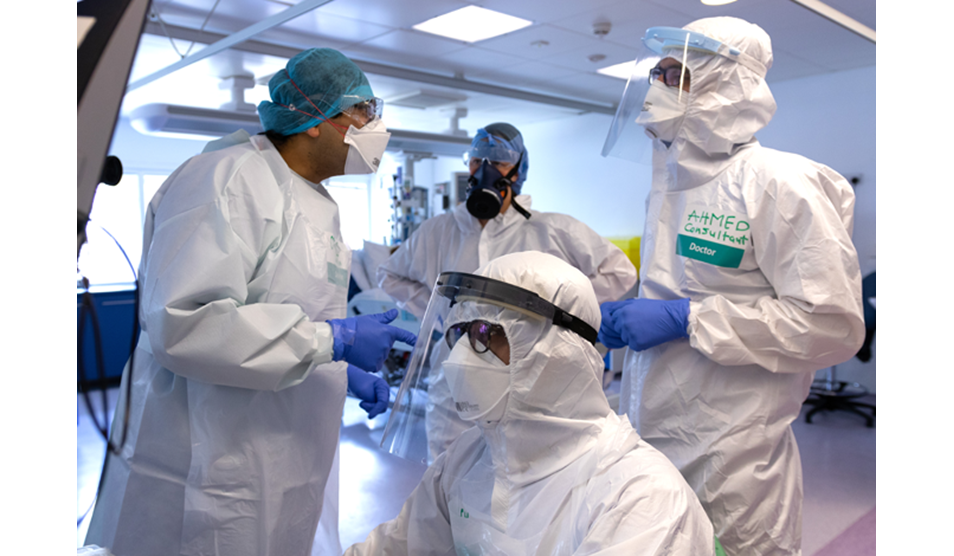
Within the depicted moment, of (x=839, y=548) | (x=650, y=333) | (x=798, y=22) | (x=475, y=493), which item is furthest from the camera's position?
(x=798, y=22)

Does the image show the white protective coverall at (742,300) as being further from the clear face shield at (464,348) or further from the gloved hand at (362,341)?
the gloved hand at (362,341)

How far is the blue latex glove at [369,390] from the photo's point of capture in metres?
1.73

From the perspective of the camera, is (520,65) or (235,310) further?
→ (520,65)

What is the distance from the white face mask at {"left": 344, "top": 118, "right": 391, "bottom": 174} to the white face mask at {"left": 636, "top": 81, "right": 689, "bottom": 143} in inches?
27.6

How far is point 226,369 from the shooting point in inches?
49.6

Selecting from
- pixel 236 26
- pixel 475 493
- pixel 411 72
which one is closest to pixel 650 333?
pixel 475 493

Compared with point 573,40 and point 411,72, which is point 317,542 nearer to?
point 573,40

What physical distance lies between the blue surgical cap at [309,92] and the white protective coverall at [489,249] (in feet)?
3.48

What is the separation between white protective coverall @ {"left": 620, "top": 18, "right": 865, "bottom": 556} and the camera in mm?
1465

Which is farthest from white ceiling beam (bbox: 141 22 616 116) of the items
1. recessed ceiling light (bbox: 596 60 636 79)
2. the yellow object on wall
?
the yellow object on wall

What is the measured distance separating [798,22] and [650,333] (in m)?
3.28

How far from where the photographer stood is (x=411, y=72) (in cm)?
496
